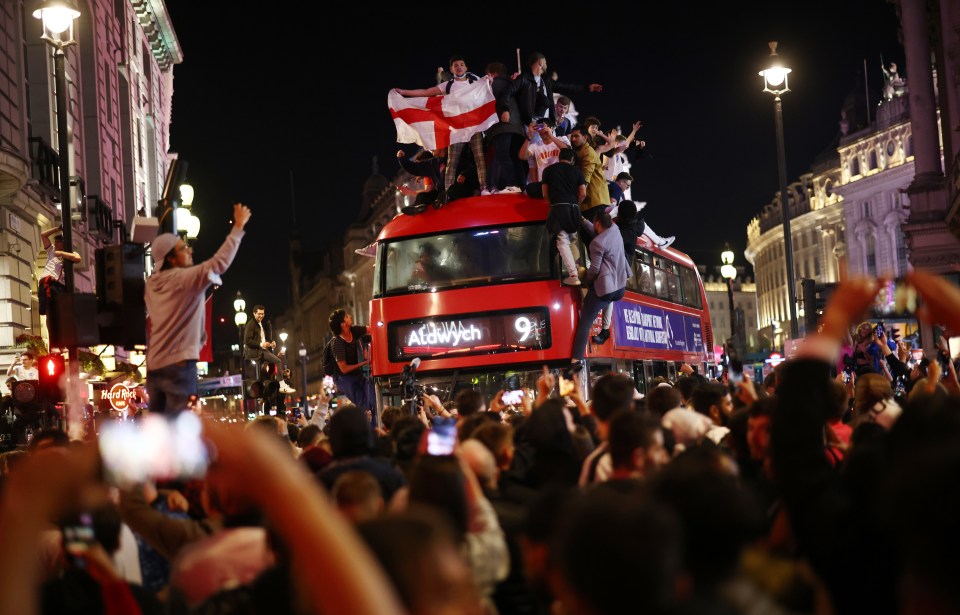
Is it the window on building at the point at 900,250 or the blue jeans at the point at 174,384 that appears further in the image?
the window on building at the point at 900,250

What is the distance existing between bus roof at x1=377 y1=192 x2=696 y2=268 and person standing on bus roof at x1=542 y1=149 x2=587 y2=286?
0.61m

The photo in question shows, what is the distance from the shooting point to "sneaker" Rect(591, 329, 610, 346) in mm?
16828

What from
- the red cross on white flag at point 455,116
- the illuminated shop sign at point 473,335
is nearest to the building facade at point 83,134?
the illuminated shop sign at point 473,335

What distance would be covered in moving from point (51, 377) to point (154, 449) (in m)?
11.3

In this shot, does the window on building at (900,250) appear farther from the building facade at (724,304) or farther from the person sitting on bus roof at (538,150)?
the person sitting on bus roof at (538,150)

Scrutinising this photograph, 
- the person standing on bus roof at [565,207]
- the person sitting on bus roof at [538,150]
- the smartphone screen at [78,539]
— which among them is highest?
the person sitting on bus roof at [538,150]

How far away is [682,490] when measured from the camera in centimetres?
334

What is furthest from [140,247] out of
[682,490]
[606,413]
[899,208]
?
[899,208]

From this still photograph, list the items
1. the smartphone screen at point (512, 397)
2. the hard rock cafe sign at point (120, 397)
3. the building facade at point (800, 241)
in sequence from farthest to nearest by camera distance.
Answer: the building facade at point (800, 241)
the hard rock cafe sign at point (120, 397)
the smartphone screen at point (512, 397)

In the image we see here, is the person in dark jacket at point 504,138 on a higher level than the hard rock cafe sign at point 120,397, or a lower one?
higher

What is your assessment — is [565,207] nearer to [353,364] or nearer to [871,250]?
[353,364]

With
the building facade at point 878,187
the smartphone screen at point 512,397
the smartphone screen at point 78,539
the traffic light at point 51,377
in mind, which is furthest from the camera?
the building facade at point 878,187

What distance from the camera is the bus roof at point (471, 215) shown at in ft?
56.1

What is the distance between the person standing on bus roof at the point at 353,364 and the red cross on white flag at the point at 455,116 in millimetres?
3206
